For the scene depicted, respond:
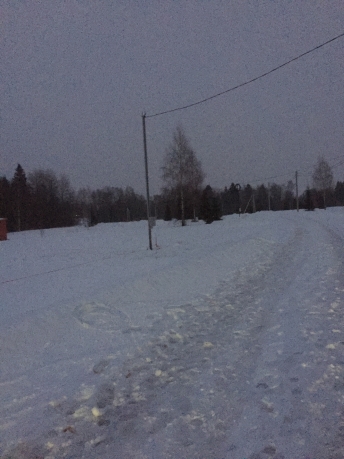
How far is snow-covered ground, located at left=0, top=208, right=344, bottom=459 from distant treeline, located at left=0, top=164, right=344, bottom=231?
3324 centimetres

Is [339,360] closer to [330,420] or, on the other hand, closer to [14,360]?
[330,420]

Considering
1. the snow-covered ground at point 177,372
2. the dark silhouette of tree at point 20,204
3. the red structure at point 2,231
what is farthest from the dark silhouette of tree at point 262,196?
the snow-covered ground at point 177,372

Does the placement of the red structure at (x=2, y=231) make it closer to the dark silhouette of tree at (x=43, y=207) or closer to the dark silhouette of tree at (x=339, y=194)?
the dark silhouette of tree at (x=43, y=207)

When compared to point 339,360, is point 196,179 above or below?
above

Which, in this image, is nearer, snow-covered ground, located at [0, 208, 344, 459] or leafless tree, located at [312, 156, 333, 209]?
snow-covered ground, located at [0, 208, 344, 459]

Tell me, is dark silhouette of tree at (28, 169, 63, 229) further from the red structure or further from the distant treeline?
the red structure

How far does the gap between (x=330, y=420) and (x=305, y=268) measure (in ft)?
22.7

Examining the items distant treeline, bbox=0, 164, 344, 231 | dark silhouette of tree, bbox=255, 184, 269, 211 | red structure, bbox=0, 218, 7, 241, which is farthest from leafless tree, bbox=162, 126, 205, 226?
dark silhouette of tree, bbox=255, 184, 269, 211

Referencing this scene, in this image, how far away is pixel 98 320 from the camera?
Result: 5.93 metres

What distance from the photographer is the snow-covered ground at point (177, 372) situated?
2730mm

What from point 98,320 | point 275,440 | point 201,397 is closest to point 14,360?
point 98,320

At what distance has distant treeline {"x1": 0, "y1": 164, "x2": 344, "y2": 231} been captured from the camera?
4475cm

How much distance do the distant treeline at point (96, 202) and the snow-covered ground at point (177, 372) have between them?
33.2m

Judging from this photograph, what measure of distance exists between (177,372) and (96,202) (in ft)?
389
